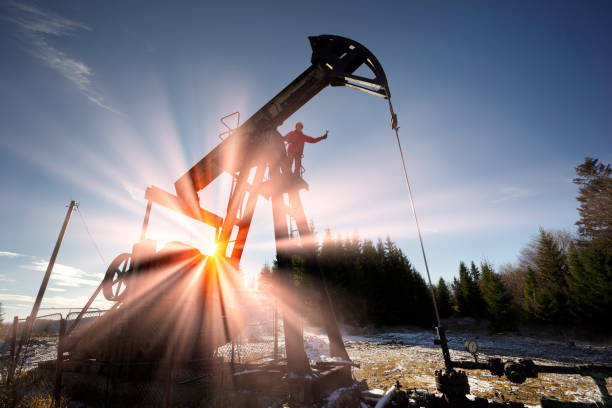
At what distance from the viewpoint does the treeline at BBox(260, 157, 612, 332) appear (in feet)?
73.2

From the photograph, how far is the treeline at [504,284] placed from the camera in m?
22.3

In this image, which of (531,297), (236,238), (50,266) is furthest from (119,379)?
(531,297)

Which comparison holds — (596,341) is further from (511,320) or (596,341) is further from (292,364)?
(292,364)

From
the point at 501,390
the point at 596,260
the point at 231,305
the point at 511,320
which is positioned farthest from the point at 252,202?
the point at 511,320

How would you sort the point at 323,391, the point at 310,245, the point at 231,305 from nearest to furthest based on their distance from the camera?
the point at 323,391 → the point at 310,245 → the point at 231,305

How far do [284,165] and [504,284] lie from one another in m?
37.1

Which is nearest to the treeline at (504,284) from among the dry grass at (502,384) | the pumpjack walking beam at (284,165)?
the dry grass at (502,384)

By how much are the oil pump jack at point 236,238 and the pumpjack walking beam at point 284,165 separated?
0.06ft

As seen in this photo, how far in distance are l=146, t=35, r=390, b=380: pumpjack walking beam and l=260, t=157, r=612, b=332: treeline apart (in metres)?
23.0

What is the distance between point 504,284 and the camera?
99.5ft

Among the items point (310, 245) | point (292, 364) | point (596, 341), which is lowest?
point (596, 341)

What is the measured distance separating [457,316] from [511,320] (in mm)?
9425

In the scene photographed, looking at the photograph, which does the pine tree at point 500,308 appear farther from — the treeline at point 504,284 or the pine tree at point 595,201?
the pine tree at point 595,201

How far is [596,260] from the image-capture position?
2147cm
